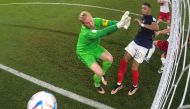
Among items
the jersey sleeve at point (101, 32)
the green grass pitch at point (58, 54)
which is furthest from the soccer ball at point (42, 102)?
the green grass pitch at point (58, 54)

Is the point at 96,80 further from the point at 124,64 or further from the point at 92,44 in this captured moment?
the point at 92,44

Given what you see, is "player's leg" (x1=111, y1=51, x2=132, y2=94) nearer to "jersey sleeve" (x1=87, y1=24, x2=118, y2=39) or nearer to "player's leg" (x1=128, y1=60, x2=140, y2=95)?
"player's leg" (x1=128, y1=60, x2=140, y2=95)

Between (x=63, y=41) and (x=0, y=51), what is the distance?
2.09 meters

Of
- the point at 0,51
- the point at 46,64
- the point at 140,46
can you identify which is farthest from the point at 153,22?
the point at 0,51

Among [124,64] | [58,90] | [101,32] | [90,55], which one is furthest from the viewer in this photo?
[58,90]

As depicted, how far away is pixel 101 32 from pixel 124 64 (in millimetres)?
1471

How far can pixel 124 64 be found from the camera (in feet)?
29.0

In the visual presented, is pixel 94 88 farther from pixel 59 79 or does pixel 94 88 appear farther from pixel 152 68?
pixel 152 68

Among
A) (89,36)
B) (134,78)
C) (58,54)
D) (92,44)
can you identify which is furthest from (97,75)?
(58,54)

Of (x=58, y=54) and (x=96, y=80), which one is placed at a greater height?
(x=96, y=80)

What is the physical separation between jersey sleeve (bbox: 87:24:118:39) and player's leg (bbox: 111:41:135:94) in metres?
1.16

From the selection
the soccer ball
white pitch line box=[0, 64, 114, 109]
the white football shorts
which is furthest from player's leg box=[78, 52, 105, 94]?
the soccer ball

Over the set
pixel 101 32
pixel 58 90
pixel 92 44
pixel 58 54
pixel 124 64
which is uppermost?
pixel 101 32

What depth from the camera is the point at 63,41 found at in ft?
39.9
